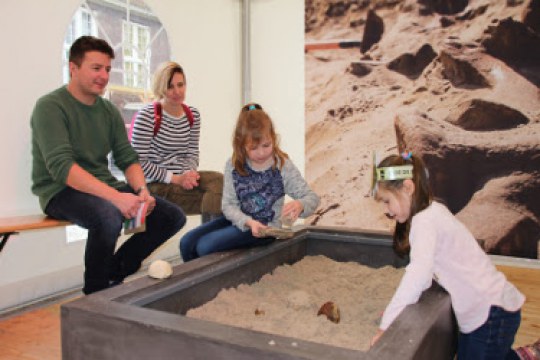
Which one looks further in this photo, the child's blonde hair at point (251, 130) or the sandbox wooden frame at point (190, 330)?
the child's blonde hair at point (251, 130)

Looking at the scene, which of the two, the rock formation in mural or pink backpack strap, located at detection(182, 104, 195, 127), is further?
the rock formation in mural

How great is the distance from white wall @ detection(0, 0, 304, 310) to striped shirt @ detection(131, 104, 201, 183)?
612mm

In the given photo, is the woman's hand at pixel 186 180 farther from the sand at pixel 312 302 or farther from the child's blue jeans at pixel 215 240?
the sand at pixel 312 302

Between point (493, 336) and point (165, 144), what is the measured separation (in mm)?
2033

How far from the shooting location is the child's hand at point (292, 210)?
232 centimetres

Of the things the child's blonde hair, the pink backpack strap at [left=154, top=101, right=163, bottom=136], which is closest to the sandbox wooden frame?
the child's blonde hair

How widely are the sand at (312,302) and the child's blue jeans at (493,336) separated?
0.32 m

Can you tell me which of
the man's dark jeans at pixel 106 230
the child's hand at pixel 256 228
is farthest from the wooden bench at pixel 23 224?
the child's hand at pixel 256 228

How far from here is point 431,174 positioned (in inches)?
165

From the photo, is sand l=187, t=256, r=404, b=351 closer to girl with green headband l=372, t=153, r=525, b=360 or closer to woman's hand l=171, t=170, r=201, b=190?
girl with green headband l=372, t=153, r=525, b=360

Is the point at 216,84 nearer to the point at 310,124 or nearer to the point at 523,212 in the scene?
the point at 310,124

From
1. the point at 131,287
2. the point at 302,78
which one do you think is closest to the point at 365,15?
the point at 302,78

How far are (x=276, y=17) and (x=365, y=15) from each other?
85cm

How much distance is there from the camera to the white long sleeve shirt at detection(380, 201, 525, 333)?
5.15 ft
